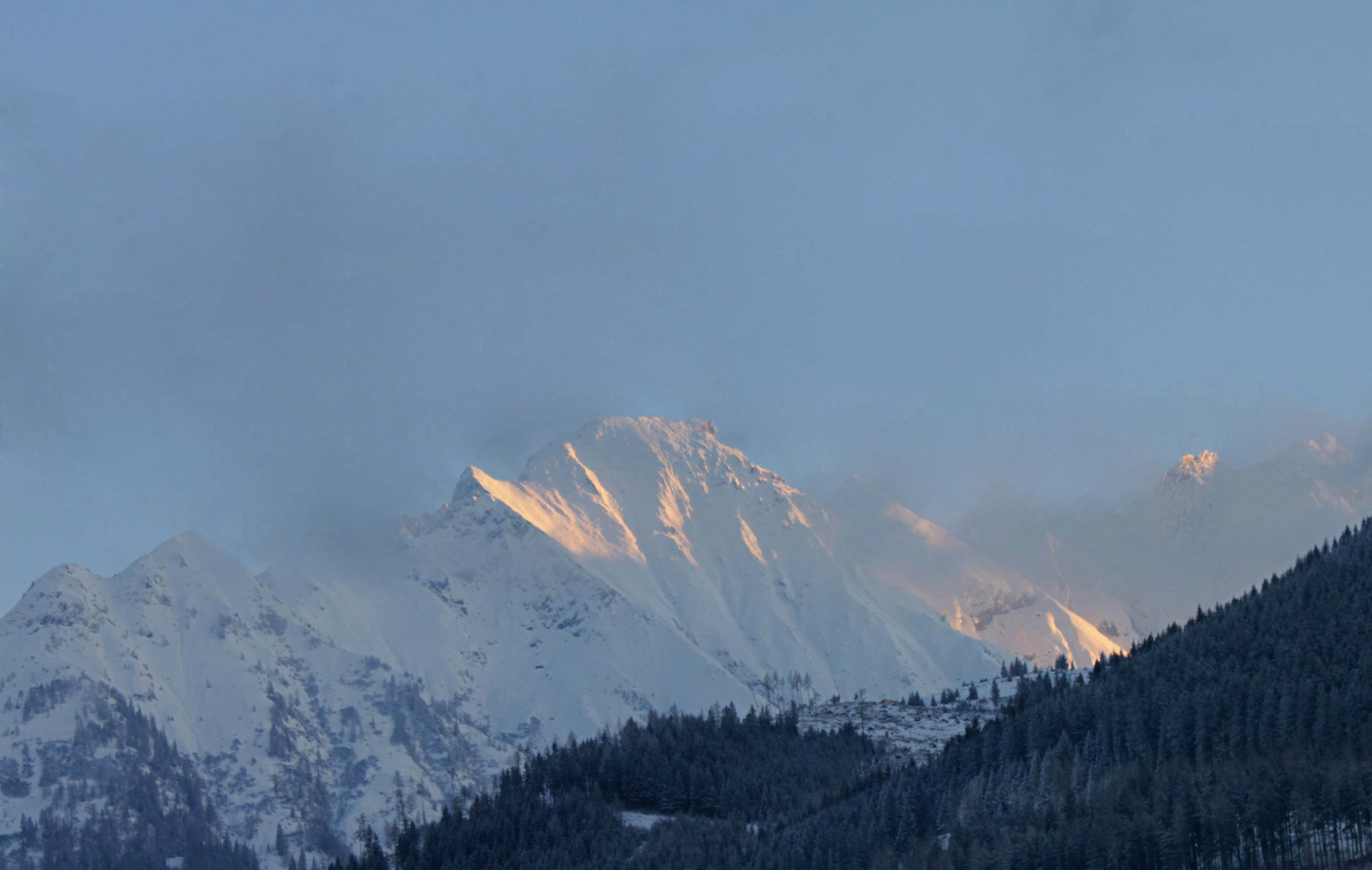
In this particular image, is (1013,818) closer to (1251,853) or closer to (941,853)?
(941,853)

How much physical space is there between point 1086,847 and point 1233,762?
31.8 metres

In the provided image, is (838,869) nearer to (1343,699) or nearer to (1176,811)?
(1176,811)

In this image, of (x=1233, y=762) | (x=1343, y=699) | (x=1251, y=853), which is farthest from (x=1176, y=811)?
(x=1343, y=699)

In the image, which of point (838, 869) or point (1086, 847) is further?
point (838, 869)

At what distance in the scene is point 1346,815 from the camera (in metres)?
169

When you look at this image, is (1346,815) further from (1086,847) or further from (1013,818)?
(1013,818)

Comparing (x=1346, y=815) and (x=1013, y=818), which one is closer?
(x=1346, y=815)

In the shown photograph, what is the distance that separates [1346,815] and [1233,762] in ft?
83.6

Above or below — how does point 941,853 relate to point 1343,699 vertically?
below

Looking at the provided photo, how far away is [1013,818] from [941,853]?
11.6 metres

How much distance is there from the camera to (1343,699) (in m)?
199

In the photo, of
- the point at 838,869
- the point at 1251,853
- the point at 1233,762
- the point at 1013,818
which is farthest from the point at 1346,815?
the point at 838,869

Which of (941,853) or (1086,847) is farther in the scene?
(941,853)

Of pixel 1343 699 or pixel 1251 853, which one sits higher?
pixel 1343 699
